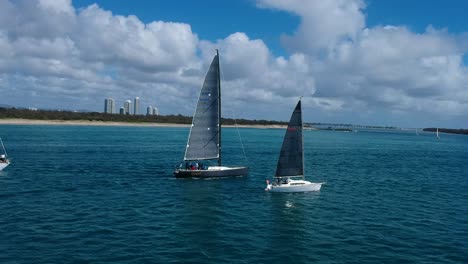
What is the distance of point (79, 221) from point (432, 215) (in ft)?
112

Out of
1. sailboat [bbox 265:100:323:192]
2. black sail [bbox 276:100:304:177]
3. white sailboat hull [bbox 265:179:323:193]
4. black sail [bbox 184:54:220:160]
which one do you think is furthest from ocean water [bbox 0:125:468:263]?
black sail [bbox 184:54:220:160]

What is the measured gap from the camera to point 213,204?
40.9 meters

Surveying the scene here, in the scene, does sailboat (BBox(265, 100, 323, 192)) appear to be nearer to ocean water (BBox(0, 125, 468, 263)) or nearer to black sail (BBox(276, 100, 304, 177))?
black sail (BBox(276, 100, 304, 177))

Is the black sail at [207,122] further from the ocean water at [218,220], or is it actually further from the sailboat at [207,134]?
the ocean water at [218,220]

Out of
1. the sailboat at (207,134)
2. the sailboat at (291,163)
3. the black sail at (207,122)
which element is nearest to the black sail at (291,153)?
the sailboat at (291,163)

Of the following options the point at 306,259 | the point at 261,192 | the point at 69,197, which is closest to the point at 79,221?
the point at 69,197

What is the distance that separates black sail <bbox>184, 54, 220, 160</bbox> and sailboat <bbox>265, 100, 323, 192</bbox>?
1381 cm

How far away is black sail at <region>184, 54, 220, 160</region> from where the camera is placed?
5647 centimetres

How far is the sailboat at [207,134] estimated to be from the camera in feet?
183

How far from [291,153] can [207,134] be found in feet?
50.2

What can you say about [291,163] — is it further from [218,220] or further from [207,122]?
[218,220]

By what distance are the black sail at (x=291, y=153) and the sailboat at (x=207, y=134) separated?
10616mm

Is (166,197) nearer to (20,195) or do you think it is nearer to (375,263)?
(20,195)

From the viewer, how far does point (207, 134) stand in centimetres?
5800
